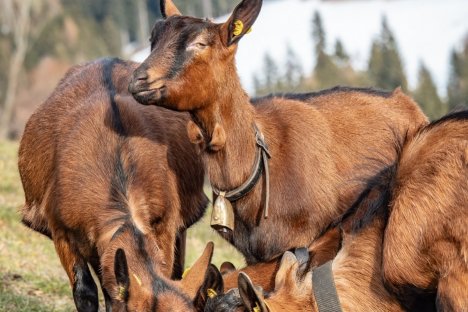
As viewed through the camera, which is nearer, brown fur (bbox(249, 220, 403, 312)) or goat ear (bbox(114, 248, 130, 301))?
brown fur (bbox(249, 220, 403, 312))

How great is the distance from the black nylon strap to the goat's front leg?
8.70 ft

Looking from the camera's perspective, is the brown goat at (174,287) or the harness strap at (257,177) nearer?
the brown goat at (174,287)

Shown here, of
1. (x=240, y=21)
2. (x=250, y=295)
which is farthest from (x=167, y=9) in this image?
(x=250, y=295)

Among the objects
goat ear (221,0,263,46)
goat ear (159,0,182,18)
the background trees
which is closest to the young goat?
goat ear (221,0,263,46)

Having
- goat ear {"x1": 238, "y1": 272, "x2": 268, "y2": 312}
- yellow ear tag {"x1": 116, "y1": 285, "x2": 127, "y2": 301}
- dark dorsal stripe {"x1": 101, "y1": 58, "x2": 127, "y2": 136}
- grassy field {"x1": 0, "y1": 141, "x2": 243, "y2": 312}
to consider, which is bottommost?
grassy field {"x1": 0, "y1": 141, "x2": 243, "y2": 312}

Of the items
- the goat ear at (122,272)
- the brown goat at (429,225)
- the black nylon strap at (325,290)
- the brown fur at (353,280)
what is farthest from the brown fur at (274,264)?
the goat ear at (122,272)

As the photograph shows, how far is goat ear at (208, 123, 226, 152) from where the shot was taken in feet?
25.9

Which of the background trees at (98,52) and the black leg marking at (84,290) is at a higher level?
the black leg marking at (84,290)

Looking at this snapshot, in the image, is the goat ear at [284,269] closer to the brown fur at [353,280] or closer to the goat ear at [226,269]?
the brown fur at [353,280]

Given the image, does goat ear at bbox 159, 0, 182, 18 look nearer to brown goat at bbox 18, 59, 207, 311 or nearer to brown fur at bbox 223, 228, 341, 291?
brown goat at bbox 18, 59, 207, 311

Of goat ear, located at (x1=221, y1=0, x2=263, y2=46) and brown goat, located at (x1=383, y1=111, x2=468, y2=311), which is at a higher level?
goat ear, located at (x1=221, y1=0, x2=263, y2=46)

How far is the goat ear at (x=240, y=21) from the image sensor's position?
7664mm

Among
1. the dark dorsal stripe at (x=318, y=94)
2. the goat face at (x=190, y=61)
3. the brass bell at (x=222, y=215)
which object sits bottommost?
the brass bell at (x=222, y=215)

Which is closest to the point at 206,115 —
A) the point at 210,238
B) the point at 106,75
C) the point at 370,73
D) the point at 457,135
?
the point at 106,75
